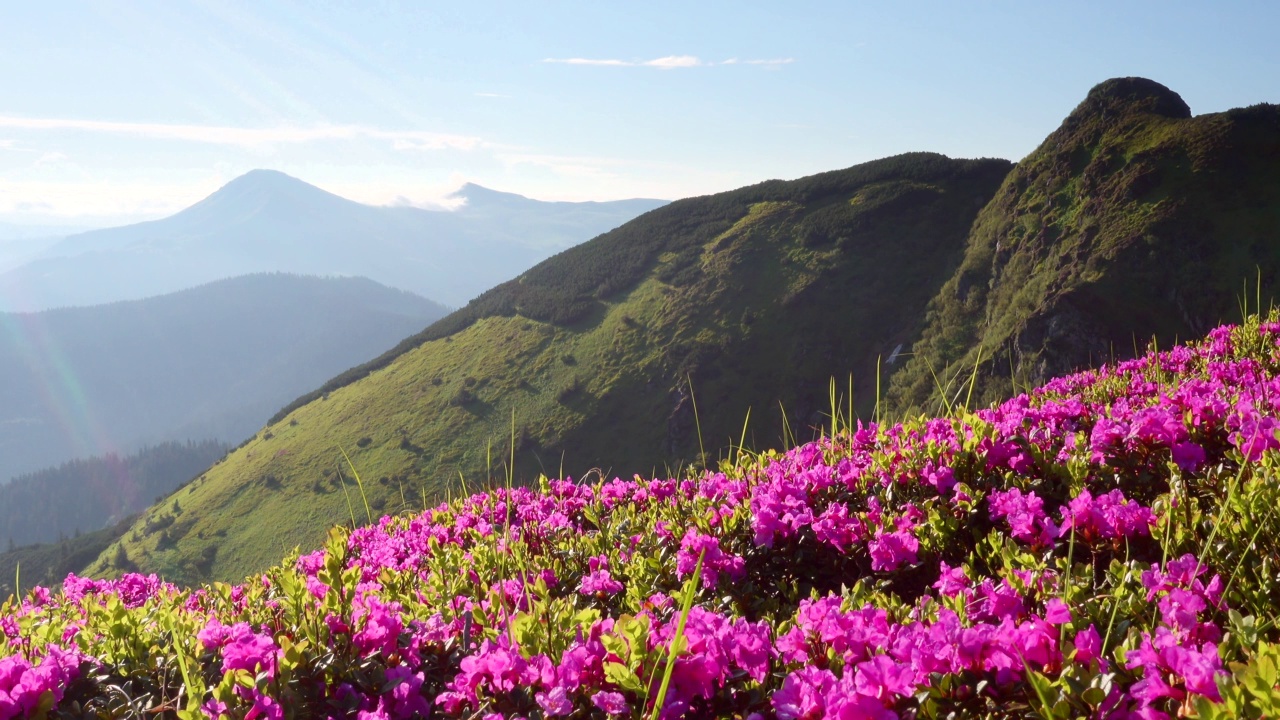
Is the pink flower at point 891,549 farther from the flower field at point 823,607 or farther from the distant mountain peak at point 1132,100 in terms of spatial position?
the distant mountain peak at point 1132,100

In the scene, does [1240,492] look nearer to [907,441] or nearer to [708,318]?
[907,441]

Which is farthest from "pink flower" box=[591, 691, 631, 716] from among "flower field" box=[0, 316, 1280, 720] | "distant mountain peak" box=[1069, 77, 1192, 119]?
"distant mountain peak" box=[1069, 77, 1192, 119]

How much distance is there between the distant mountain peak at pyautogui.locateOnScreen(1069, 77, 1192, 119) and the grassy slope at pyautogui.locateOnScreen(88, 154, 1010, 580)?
1951 cm

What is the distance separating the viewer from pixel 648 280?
136 metres

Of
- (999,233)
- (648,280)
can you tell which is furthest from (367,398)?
(999,233)

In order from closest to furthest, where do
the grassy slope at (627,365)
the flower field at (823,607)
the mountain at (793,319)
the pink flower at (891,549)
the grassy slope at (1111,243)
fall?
the flower field at (823,607) → the pink flower at (891,549) → the grassy slope at (1111,243) → the mountain at (793,319) → the grassy slope at (627,365)

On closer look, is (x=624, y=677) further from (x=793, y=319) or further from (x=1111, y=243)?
(x=793, y=319)

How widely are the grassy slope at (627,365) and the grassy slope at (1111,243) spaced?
997 centimetres

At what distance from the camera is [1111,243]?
8475 cm

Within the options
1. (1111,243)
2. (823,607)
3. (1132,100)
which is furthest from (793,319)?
(823,607)

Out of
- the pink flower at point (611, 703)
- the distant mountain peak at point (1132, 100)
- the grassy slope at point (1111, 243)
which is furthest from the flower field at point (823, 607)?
the distant mountain peak at point (1132, 100)

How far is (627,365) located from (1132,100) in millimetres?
80866

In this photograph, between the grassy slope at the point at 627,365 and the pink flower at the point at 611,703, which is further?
the grassy slope at the point at 627,365

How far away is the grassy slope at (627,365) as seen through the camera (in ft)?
339
